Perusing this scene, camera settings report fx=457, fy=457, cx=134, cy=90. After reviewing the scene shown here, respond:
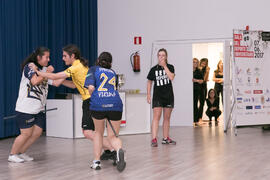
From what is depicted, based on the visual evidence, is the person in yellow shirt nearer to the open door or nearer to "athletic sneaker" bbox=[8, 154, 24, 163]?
"athletic sneaker" bbox=[8, 154, 24, 163]

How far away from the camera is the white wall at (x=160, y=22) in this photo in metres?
9.23

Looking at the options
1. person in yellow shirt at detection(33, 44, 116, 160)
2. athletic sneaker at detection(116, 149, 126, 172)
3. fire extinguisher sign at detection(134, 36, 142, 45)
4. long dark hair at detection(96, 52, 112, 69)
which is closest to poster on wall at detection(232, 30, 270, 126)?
fire extinguisher sign at detection(134, 36, 142, 45)

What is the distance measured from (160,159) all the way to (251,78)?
11.0 ft

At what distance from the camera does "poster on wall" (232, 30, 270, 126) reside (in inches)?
311

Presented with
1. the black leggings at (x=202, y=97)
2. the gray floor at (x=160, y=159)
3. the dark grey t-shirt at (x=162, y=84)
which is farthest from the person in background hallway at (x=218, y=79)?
the dark grey t-shirt at (x=162, y=84)

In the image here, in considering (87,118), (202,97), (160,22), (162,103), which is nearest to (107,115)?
(87,118)

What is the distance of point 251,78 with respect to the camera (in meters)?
8.07

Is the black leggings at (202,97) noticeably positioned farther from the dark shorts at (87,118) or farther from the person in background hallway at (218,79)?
the dark shorts at (87,118)

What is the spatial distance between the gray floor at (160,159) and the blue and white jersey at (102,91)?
0.68 m

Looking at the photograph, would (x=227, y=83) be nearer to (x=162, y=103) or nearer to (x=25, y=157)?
(x=162, y=103)

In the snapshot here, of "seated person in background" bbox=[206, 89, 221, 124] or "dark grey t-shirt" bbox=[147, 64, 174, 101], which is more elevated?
"dark grey t-shirt" bbox=[147, 64, 174, 101]

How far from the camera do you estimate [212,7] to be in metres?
9.43

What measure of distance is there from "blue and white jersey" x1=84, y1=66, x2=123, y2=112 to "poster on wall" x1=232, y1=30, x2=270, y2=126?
377 centimetres

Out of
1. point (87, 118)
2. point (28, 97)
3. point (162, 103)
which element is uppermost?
point (28, 97)
